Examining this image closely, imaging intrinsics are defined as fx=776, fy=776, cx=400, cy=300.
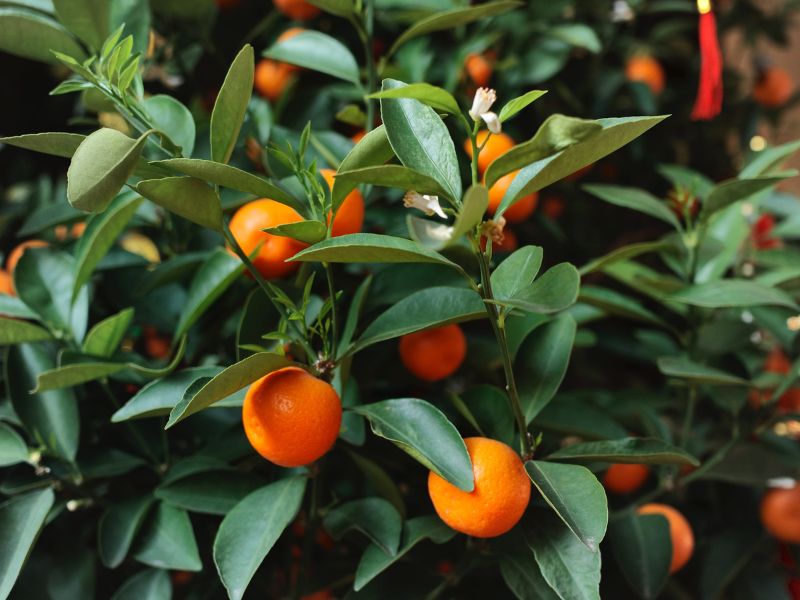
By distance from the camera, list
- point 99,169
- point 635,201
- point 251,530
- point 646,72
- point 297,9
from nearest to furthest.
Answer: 1. point 99,169
2. point 251,530
3. point 635,201
4. point 297,9
5. point 646,72

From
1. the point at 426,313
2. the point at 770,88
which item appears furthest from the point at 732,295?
the point at 770,88

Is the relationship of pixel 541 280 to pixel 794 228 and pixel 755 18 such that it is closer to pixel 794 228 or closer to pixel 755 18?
pixel 794 228

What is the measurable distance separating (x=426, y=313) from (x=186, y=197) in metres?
0.19

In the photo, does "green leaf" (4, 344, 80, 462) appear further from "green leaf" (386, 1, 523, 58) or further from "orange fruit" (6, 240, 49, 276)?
"green leaf" (386, 1, 523, 58)

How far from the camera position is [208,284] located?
25.3 inches

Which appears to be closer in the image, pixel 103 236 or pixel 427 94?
pixel 427 94

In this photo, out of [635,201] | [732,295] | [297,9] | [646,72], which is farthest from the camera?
[646,72]

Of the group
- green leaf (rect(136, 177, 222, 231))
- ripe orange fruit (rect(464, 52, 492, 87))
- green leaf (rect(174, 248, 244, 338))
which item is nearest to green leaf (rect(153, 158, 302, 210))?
green leaf (rect(136, 177, 222, 231))

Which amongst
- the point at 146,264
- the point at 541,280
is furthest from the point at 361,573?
the point at 146,264

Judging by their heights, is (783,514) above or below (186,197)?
below

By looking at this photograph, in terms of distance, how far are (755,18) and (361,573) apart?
3.80ft

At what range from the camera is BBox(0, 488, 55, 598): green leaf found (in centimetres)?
58

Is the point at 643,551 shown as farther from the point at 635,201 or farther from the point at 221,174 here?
the point at 221,174

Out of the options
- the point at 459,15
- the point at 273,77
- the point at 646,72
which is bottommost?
the point at 646,72
